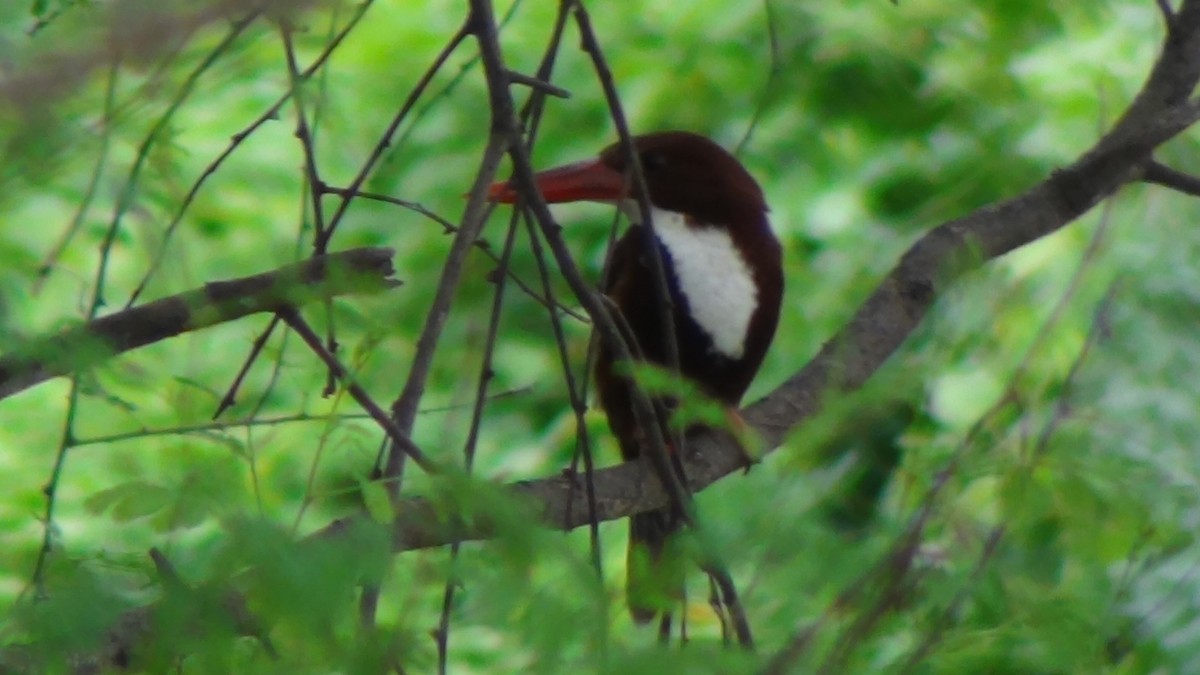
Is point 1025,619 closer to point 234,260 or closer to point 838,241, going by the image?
point 838,241

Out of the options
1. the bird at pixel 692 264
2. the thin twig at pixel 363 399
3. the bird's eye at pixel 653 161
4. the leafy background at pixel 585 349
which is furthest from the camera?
the bird's eye at pixel 653 161

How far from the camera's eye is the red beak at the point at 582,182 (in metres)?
2.80

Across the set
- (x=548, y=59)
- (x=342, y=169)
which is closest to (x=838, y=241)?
(x=342, y=169)

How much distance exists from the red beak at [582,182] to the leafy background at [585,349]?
0.16 meters

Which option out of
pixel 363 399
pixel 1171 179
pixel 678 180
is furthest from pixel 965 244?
pixel 363 399

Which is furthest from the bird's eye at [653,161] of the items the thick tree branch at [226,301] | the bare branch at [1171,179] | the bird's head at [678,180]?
the thick tree branch at [226,301]

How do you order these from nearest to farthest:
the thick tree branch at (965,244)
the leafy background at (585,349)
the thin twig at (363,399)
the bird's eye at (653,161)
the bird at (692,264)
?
1. the leafy background at (585,349)
2. the thin twig at (363,399)
3. the thick tree branch at (965,244)
4. the bird at (692,264)
5. the bird's eye at (653,161)

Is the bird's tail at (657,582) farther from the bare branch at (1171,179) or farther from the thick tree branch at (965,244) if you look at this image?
the bare branch at (1171,179)

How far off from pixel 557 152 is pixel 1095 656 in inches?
76.3

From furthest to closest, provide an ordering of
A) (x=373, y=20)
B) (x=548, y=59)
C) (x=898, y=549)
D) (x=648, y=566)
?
(x=373, y=20)
(x=548, y=59)
(x=648, y=566)
(x=898, y=549)

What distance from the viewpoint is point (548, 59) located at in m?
1.90

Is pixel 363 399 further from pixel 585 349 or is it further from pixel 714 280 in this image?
pixel 585 349

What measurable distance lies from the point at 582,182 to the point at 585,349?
39 cm

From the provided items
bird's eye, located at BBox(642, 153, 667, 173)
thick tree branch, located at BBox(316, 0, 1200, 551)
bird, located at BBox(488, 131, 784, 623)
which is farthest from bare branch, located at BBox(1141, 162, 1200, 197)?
bird's eye, located at BBox(642, 153, 667, 173)
